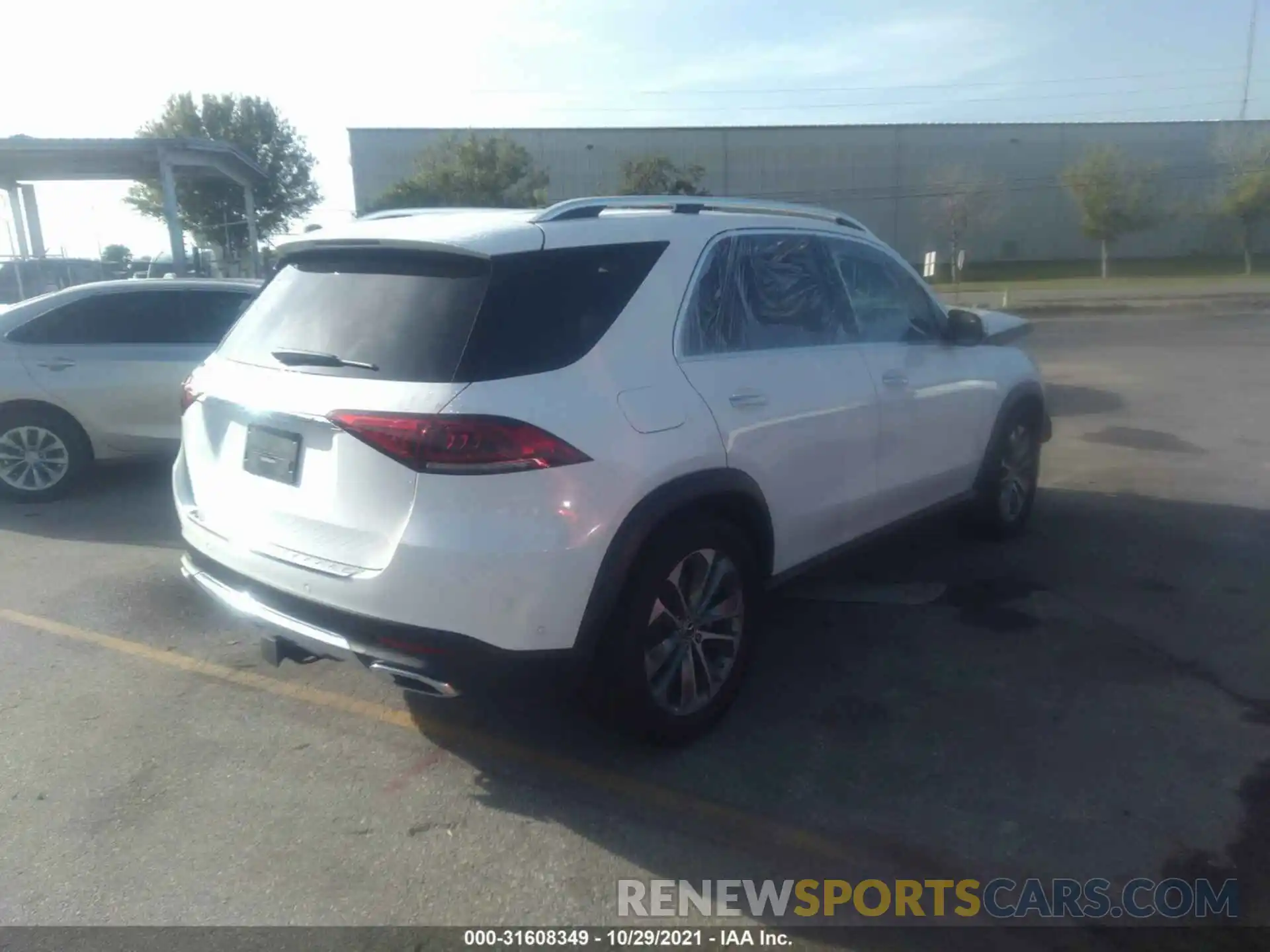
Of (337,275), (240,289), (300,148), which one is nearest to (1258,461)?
(337,275)

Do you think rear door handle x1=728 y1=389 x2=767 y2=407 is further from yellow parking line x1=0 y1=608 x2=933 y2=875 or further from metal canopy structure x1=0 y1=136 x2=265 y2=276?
metal canopy structure x1=0 y1=136 x2=265 y2=276

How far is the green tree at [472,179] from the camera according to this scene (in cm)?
3203

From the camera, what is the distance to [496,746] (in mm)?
3928


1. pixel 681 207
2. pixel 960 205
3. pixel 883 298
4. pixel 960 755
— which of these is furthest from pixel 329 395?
pixel 960 205

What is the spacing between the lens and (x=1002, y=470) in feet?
20.0

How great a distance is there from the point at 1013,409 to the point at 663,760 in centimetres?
344

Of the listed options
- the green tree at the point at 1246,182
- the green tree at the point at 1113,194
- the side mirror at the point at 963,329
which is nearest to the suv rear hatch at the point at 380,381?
the side mirror at the point at 963,329

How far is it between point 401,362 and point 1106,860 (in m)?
2.68

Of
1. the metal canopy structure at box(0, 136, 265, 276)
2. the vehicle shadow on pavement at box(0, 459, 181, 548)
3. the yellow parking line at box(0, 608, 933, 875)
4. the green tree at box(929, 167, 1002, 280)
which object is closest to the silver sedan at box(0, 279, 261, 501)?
the vehicle shadow on pavement at box(0, 459, 181, 548)

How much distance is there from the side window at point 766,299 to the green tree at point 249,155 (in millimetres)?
38705

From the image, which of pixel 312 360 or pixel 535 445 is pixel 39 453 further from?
pixel 535 445

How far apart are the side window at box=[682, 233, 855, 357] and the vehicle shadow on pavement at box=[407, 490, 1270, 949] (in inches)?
51.9

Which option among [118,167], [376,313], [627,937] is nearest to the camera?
[627,937]

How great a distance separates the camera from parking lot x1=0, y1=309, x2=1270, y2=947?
3137 millimetres
